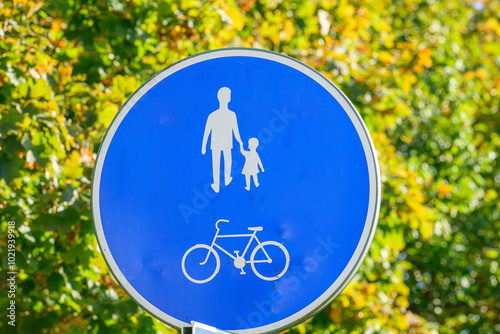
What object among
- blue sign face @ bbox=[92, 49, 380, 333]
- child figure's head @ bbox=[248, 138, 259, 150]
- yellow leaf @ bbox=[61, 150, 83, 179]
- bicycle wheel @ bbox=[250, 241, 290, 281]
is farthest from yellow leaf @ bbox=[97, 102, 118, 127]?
bicycle wheel @ bbox=[250, 241, 290, 281]

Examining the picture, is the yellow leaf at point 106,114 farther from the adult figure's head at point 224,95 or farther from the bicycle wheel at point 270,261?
the bicycle wheel at point 270,261

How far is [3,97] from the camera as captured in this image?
125 inches

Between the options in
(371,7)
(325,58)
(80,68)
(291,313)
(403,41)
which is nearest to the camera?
(291,313)

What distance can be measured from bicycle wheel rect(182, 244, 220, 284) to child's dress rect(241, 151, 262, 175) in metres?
0.23

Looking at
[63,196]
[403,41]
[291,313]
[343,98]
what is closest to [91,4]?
[63,196]

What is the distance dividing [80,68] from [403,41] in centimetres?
377

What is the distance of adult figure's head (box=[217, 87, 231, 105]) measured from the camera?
202 cm

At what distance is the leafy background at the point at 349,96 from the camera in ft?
10.6

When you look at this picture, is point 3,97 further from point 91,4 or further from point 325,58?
point 325,58

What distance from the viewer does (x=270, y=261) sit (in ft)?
6.08

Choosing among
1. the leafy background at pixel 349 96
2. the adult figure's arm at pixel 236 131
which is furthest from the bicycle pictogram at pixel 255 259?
the leafy background at pixel 349 96

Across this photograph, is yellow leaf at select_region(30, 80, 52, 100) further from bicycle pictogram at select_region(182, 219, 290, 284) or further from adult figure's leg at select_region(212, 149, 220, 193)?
bicycle pictogram at select_region(182, 219, 290, 284)

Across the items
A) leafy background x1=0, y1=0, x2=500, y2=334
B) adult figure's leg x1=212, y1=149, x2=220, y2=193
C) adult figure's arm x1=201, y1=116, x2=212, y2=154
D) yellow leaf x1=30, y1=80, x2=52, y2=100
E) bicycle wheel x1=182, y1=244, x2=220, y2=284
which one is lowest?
leafy background x1=0, y1=0, x2=500, y2=334

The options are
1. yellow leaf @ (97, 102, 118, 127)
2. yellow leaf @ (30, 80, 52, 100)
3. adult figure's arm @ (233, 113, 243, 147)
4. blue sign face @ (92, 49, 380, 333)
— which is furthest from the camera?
yellow leaf @ (97, 102, 118, 127)
